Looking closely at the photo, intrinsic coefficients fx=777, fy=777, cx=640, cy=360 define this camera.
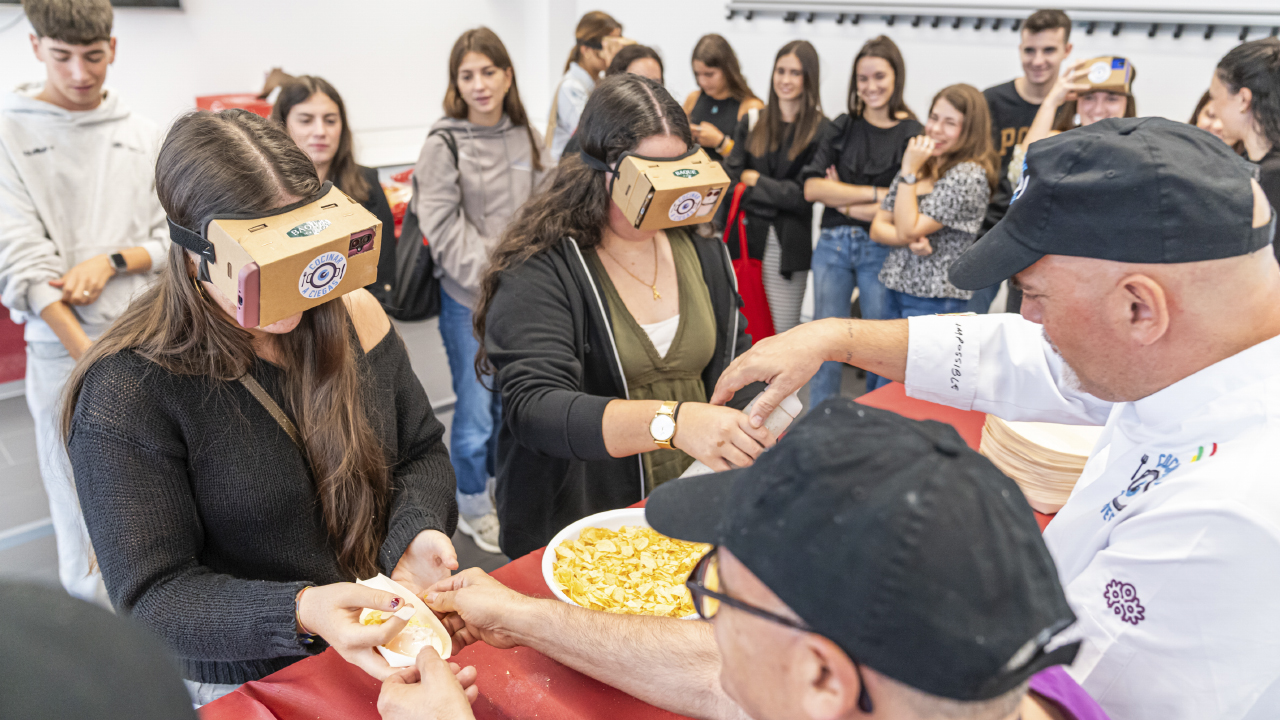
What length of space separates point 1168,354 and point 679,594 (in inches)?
35.6

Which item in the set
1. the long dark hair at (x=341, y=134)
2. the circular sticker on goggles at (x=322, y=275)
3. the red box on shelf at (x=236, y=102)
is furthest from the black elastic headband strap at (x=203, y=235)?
the red box on shelf at (x=236, y=102)

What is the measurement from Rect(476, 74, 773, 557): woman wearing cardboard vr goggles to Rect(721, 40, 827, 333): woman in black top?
210 cm

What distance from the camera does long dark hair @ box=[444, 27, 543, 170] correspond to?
3.28m

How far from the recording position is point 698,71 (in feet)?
14.7

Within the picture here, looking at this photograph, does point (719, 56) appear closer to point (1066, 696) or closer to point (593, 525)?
point (593, 525)

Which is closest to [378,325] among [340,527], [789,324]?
[340,527]

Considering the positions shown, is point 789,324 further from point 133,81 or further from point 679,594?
point 133,81

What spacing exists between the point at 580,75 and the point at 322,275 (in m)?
3.46

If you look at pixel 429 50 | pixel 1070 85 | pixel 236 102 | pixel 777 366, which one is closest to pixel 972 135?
pixel 1070 85

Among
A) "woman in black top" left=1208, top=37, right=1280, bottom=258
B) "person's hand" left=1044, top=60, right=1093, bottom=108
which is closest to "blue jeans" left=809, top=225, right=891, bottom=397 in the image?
"person's hand" left=1044, top=60, right=1093, bottom=108

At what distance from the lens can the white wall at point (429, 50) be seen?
432 centimetres

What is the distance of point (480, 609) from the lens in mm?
1318

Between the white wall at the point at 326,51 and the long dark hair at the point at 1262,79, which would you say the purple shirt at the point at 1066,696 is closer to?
the long dark hair at the point at 1262,79

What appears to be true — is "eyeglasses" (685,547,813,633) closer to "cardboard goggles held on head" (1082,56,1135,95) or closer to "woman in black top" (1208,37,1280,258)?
"woman in black top" (1208,37,1280,258)
